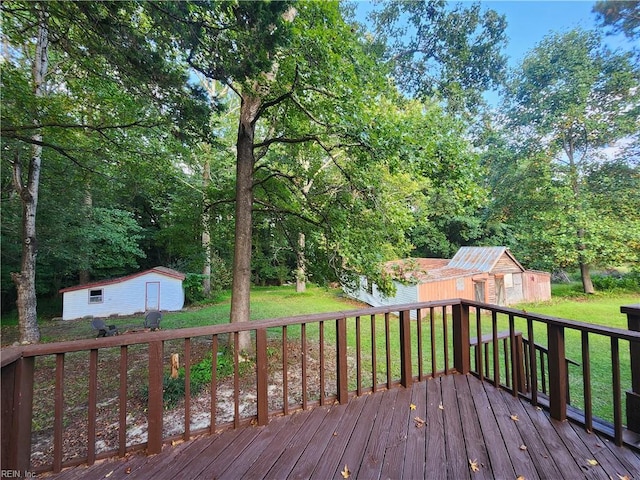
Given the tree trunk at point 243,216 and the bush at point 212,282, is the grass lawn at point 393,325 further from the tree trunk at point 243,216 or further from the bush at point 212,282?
the tree trunk at point 243,216

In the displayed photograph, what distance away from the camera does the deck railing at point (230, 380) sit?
1619 mm

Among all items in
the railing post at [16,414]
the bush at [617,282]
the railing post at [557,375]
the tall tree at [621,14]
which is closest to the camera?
the railing post at [16,414]

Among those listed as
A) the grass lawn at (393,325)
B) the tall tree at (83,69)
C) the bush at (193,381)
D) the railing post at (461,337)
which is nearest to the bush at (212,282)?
the grass lawn at (393,325)

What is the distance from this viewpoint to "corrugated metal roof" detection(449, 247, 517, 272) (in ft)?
38.5

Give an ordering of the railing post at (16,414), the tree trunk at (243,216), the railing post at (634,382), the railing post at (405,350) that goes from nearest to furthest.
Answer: the railing post at (16,414), the railing post at (634,382), the railing post at (405,350), the tree trunk at (243,216)

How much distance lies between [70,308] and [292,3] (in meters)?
12.4

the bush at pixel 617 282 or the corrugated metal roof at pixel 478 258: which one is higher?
the corrugated metal roof at pixel 478 258

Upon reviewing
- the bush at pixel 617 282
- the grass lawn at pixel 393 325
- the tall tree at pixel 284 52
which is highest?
the tall tree at pixel 284 52

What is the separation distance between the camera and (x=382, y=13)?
784cm

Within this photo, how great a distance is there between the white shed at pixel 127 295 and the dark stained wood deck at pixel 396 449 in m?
10.9

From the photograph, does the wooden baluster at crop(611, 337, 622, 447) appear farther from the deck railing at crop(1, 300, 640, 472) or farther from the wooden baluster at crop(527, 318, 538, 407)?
the wooden baluster at crop(527, 318, 538, 407)

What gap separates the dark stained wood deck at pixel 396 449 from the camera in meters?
1.57

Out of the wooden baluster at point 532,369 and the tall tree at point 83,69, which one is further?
the tall tree at point 83,69

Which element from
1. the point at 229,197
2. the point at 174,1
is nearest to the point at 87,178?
the point at 229,197
